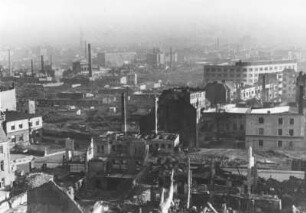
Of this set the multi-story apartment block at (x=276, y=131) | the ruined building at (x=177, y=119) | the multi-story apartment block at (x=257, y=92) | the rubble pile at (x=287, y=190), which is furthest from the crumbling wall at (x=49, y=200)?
the multi-story apartment block at (x=257, y=92)

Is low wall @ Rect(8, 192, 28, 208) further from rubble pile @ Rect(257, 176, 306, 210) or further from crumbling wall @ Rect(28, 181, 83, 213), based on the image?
rubble pile @ Rect(257, 176, 306, 210)

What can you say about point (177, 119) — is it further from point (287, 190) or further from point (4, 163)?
point (4, 163)

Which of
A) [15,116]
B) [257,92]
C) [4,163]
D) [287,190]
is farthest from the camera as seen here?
[257,92]

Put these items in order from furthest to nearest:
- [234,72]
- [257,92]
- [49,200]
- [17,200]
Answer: [234,72] < [257,92] < [17,200] < [49,200]

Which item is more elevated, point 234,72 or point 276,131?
point 234,72

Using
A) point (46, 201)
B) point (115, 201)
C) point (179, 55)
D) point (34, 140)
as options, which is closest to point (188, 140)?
point (34, 140)

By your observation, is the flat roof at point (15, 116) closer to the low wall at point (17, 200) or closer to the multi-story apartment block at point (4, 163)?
the multi-story apartment block at point (4, 163)

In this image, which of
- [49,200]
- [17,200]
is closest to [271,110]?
[17,200]

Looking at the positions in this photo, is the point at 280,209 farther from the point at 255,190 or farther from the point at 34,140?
the point at 34,140

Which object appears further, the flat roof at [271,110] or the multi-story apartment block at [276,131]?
the flat roof at [271,110]
